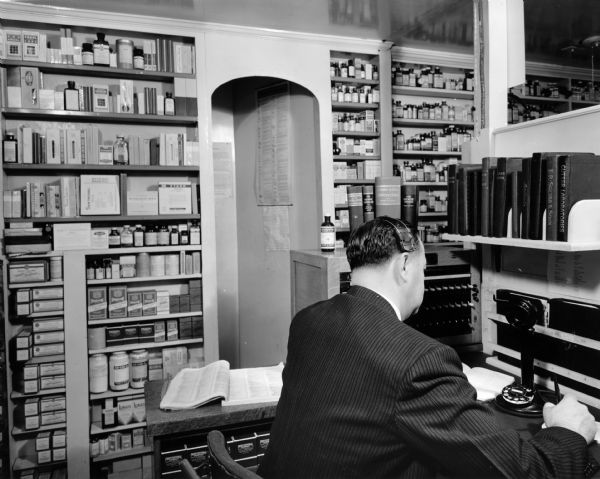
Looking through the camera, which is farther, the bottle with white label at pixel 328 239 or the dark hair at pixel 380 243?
the bottle with white label at pixel 328 239

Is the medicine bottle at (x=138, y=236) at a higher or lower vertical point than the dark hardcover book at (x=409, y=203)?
lower

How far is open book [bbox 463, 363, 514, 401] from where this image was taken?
171 cm

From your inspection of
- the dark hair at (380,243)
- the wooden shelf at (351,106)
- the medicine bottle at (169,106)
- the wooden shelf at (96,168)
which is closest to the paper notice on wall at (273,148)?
the wooden shelf at (351,106)

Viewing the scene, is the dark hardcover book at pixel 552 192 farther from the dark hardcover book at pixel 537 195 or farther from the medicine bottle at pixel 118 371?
the medicine bottle at pixel 118 371

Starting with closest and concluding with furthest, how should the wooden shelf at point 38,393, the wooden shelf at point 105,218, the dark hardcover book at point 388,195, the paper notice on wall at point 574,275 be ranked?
the paper notice on wall at point 574,275 < the dark hardcover book at point 388,195 < the wooden shelf at point 38,393 < the wooden shelf at point 105,218

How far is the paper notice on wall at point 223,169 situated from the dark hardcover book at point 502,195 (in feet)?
10.8

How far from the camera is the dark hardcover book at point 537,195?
1.72m

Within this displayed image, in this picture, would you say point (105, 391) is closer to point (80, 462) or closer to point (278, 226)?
point (80, 462)

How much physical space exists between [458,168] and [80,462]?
3.22 metres

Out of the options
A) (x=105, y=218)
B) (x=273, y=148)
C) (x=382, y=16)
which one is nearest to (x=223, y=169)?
(x=273, y=148)

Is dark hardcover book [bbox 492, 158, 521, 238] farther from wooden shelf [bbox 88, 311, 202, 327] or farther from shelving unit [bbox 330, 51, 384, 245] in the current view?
wooden shelf [bbox 88, 311, 202, 327]

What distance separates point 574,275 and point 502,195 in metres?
0.41

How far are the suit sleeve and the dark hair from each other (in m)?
0.37

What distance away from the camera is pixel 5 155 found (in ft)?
11.1
